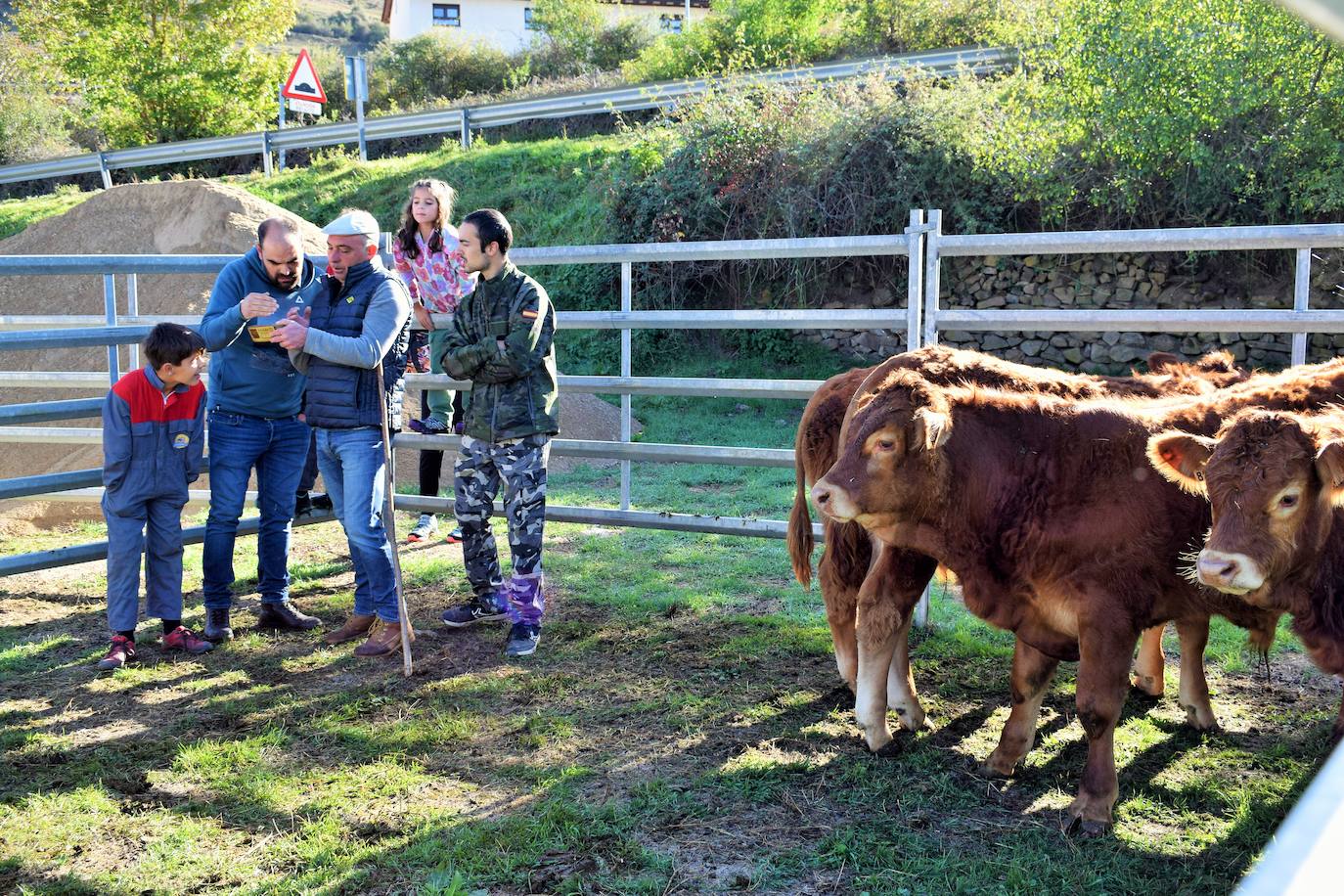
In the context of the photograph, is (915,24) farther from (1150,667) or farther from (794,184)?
(1150,667)

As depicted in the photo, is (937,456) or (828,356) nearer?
(937,456)

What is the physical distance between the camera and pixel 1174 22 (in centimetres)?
1231

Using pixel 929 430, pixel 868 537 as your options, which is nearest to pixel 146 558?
pixel 868 537

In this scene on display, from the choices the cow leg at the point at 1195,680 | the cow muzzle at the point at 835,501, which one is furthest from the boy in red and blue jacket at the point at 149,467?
the cow leg at the point at 1195,680

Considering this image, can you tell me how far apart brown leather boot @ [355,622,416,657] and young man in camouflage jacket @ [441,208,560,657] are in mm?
587

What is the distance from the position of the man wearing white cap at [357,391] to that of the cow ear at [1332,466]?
4.11 meters

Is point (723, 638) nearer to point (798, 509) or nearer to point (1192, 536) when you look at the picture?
point (798, 509)

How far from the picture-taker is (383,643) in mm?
5660

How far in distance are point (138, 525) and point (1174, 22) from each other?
12030 millimetres

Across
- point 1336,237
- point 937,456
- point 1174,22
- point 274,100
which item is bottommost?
point 937,456

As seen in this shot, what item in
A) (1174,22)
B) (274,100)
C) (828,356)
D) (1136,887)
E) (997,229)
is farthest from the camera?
(274,100)

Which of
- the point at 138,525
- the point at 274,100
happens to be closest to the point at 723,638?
the point at 138,525

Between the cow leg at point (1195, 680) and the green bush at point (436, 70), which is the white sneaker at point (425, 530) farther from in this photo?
the green bush at point (436, 70)

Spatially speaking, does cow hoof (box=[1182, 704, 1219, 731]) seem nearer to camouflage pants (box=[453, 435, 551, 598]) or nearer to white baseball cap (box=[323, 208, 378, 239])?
camouflage pants (box=[453, 435, 551, 598])
